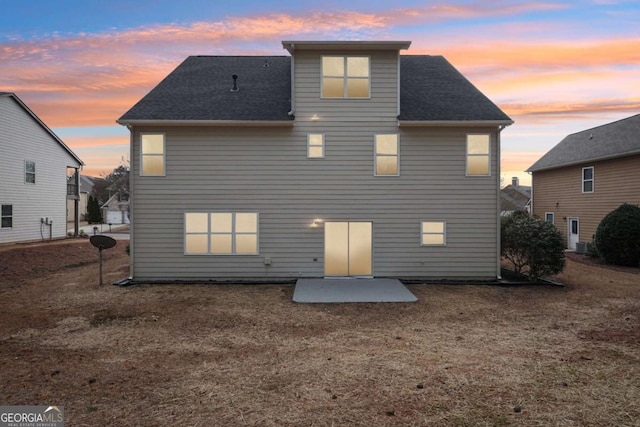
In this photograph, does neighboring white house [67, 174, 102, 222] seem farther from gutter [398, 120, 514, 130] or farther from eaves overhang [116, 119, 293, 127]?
gutter [398, 120, 514, 130]

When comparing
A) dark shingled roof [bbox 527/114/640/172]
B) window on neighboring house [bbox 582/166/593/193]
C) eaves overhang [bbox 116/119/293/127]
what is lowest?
window on neighboring house [bbox 582/166/593/193]

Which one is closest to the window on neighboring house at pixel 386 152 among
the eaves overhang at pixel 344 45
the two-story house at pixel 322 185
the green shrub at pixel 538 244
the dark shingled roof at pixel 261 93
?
the two-story house at pixel 322 185

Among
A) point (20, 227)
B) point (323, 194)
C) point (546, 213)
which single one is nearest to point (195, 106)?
point (323, 194)

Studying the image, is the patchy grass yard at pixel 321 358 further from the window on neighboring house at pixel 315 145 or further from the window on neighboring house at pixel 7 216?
the window on neighboring house at pixel 7 216

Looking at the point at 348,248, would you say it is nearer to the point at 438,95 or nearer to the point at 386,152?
the point at 386,152

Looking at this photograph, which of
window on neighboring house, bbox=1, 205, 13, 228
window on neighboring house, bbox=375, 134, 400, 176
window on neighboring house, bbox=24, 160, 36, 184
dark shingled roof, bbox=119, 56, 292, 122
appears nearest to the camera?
dark shingled roof, bbox=119, 56, 292, 122

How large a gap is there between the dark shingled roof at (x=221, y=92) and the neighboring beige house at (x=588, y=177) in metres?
17.3

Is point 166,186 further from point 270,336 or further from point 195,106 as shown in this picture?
point 270,336

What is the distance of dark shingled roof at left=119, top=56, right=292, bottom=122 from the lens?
1230 centimetres

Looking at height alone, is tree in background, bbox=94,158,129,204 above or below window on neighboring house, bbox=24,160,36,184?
above

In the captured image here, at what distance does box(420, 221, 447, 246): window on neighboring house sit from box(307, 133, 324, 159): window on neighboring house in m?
4.34

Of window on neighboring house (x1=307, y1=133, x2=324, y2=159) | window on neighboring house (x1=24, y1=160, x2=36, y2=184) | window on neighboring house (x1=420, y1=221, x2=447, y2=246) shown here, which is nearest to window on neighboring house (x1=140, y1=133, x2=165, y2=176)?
window on neighboring house (x1=307, y1=133, x2=324, y2=159)

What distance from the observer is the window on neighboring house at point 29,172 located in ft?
71.9

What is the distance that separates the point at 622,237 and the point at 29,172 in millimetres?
32025
